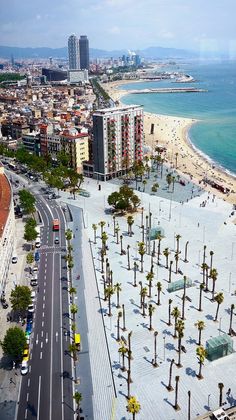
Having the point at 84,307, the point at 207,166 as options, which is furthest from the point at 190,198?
the point at 84,307

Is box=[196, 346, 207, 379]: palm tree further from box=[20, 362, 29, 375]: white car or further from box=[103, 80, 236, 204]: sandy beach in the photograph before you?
box=[103, 80, 236, 204]: sandy beach

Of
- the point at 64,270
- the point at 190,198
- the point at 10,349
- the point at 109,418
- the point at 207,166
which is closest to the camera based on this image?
the point at 109,418

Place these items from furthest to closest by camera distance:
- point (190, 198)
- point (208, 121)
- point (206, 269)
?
point (208, 121)
point (190, 198)
point (206, 269)

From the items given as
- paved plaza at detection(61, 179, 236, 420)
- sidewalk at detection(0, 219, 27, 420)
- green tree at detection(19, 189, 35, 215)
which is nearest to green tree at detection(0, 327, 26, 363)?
sidewalk at detection(0, 219, 27, 420)

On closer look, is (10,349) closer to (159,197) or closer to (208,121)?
(159,197)

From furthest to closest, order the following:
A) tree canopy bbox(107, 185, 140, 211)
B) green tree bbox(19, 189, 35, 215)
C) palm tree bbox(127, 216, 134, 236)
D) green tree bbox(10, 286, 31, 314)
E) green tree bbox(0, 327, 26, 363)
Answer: tree canopy bbox(107, 185, 140, 211) < green tree bbox(19, 189, 35, 215) < palm tree bbox(127, 216, 134, 236) < green tree bbox(10, 286, 31, 314) < green tree bbox(0, 327, 26, 363)

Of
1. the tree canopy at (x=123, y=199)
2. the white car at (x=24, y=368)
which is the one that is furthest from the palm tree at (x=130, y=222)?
the white car at (x=24, y=368)

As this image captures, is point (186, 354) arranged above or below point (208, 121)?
below
